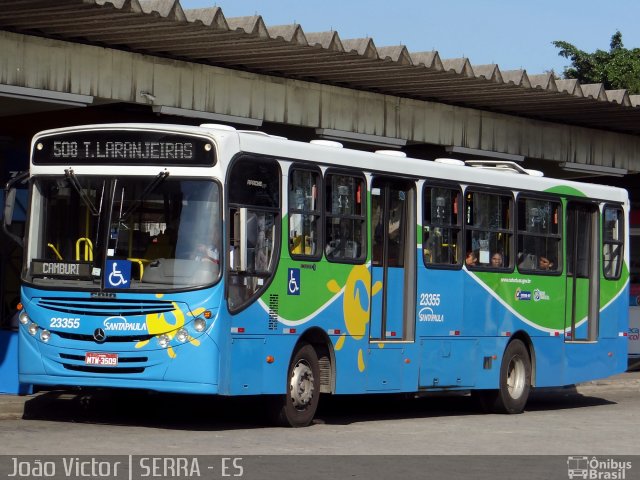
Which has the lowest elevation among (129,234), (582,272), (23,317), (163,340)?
(163,340)

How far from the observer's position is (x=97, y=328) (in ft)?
46.9

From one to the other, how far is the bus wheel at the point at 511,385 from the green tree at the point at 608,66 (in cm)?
3580

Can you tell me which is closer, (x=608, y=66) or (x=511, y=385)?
(x=511, y=385)

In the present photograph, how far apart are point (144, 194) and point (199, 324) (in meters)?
1.41

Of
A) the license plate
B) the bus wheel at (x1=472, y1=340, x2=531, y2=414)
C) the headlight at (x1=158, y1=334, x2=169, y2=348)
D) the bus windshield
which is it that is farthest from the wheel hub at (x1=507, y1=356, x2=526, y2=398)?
the license plate

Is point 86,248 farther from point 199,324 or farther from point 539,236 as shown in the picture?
point 539,236

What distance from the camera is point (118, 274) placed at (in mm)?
14211

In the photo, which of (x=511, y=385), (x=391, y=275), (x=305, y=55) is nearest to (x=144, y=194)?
(x=391, y=275)

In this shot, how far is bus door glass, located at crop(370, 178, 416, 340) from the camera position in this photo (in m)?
16.6

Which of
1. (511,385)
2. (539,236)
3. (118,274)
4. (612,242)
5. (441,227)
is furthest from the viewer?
(612,242)

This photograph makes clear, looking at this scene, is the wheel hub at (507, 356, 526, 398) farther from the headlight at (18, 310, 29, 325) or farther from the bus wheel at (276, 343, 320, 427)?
the headlight at (18, 310, 29, 325)

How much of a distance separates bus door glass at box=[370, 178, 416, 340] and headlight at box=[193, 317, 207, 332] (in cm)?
293

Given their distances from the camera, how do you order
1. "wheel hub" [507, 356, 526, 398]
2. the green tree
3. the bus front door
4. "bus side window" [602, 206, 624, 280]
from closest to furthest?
the bus front door
"wheel hub" [507, 356, 526, 398]
"bus side window" [602, 206, 624, 280]
the green tree

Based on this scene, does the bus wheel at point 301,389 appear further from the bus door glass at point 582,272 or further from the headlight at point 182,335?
the bus door glass at point 582,272
